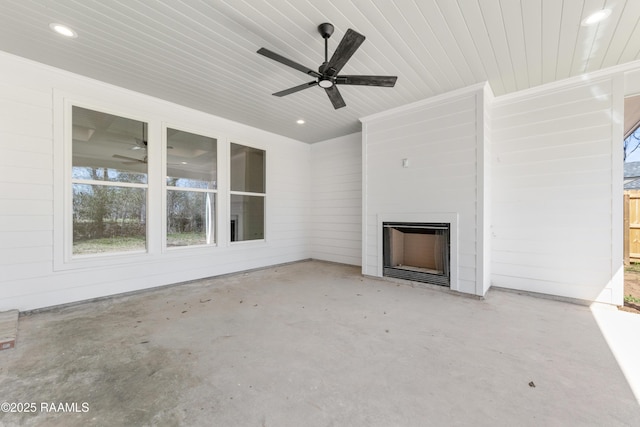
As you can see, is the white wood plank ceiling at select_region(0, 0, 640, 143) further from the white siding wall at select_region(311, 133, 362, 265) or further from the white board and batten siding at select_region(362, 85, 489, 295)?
the white siding wall at select_region(311, 133, 362, 265)

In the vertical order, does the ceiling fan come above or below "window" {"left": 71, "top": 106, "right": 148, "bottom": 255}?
above

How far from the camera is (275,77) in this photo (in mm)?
3496

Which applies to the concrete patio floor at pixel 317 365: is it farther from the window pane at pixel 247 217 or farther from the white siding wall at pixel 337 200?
the white siding wall at pixel 337 200

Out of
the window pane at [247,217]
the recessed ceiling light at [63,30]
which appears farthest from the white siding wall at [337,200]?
the recessed ceiling light at [63,30]

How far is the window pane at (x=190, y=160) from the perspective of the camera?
441 centimetres

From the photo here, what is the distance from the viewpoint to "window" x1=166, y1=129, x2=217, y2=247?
14.4ft

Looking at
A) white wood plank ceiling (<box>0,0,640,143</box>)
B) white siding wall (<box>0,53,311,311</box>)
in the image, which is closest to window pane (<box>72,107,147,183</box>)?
white siding wall (<box>0,53,311,311</box>)

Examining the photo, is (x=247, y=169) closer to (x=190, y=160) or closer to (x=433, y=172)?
(x=190, y=160)

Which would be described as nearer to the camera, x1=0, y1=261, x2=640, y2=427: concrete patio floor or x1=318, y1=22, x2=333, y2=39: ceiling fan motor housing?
x1=0, y1=261, x2=640, y2=427: concrete patio floor

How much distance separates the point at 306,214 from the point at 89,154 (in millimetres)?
4279

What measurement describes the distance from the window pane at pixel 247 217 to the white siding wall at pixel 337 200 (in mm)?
1520

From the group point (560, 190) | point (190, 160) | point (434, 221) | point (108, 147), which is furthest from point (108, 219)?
point (560, 190)

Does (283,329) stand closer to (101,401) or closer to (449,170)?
(101,401)

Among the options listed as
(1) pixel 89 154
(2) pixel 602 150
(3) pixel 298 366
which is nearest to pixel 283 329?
(3) pixel 298 366
